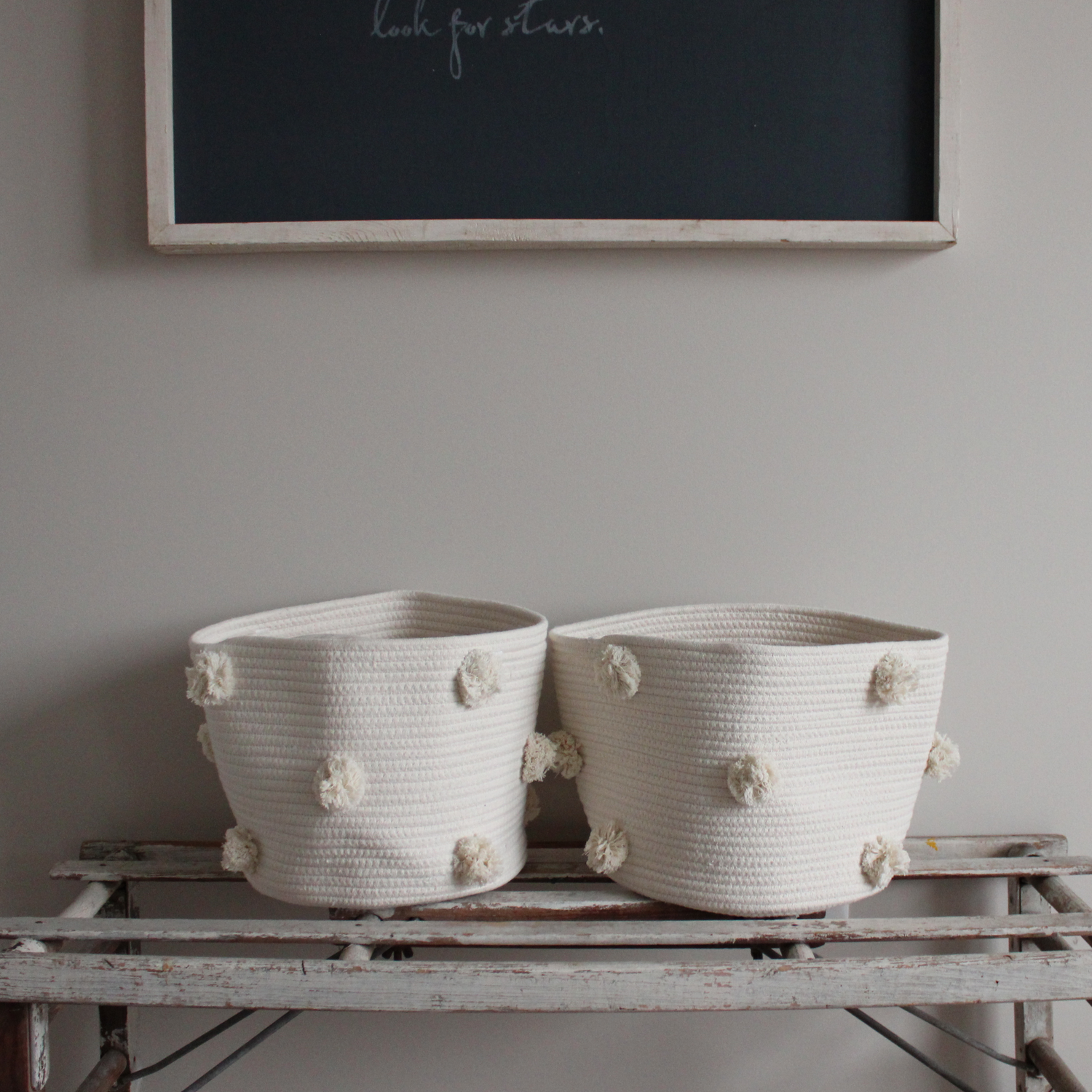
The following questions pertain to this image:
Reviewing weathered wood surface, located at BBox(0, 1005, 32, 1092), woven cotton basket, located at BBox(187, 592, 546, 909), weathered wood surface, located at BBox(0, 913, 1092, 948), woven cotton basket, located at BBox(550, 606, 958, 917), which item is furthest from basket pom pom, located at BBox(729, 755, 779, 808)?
weathered wood surface, located at BBox(0, 1005, 32, 1092)

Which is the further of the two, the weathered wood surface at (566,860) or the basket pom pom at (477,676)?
the weathered wood surface at (566,860)

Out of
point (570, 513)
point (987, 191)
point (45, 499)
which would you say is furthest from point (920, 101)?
point (45, 499)

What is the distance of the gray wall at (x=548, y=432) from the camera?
971 mm

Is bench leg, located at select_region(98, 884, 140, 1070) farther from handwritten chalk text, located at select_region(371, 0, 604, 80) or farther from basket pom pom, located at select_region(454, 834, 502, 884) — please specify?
handwritten chalk text, located at select_region(371, 0, 604, 80)

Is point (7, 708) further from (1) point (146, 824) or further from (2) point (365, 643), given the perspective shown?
(2) point (365, 643)

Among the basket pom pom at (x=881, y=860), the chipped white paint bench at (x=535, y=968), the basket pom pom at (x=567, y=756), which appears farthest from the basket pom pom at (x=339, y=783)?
the basket pom pom at (x=881, y=860)

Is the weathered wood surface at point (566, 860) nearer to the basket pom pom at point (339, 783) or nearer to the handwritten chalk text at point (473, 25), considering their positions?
the basket pom pom at point (339, 783)

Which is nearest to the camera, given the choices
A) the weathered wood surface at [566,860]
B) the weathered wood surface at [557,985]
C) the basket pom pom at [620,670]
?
the weathered wood surface at [557,985]

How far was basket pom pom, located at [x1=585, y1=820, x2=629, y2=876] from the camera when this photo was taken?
820 millimetres

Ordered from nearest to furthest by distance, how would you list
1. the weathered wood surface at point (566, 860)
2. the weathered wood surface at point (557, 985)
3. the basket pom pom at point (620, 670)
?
the weathered wood surface at point (557, 985), the basket pom pom at point (620, 670), the weathered wood surface at point (566, 860)

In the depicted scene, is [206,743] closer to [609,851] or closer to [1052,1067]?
[609,851]

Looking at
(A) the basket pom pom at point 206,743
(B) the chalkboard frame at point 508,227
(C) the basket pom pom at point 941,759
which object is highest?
(B) the chalkboard frame at point 508,227

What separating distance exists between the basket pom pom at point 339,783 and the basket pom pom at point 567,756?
0.21 metres

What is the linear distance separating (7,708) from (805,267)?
41.4 inches
